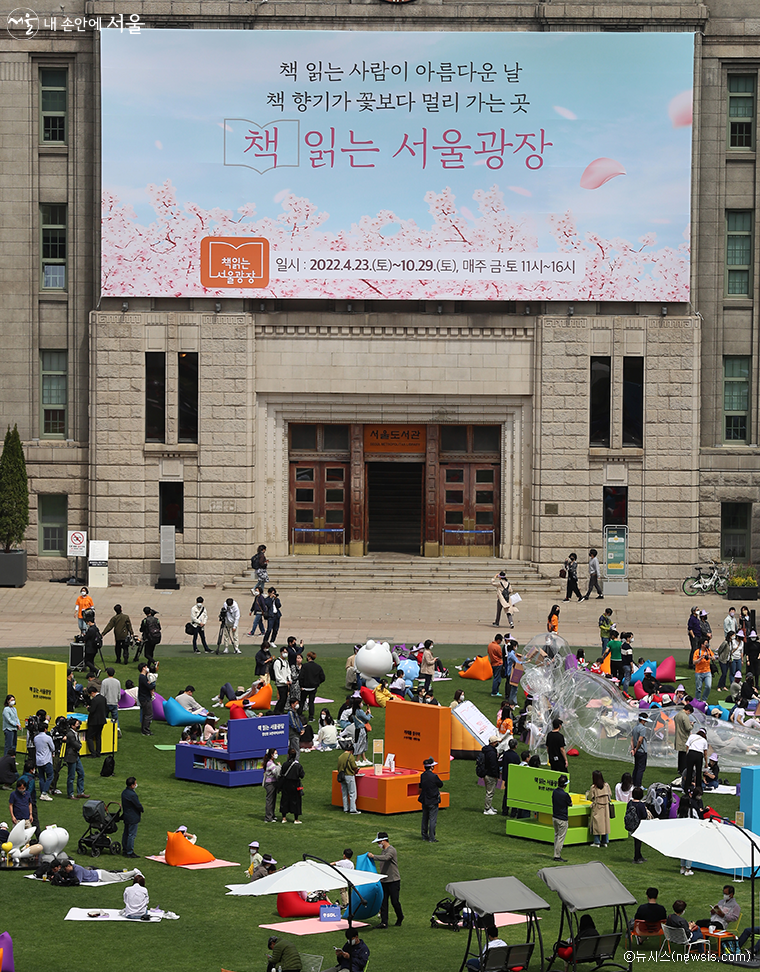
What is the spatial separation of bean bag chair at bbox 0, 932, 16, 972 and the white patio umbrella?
3.70 metres

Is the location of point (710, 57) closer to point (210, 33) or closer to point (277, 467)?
point (210, 33)

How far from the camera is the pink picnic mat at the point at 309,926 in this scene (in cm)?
2533

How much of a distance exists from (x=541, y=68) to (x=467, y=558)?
1831 centimetres

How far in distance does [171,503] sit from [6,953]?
3691cm

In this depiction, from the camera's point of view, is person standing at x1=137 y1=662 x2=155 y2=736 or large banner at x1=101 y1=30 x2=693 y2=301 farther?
large banner at x1=101 y1=30 x2=693 y2=301

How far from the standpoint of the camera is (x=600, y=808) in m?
30.8

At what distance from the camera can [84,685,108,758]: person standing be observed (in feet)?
114

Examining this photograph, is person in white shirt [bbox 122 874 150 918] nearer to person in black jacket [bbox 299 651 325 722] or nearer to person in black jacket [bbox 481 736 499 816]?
person in black jacket [bbox 481 736 499 816]

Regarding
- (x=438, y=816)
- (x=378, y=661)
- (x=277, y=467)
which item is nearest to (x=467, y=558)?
(x=277, y=467)

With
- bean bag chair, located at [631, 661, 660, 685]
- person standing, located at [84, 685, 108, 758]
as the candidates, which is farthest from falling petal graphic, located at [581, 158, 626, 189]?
person standing, located at [84, 685, 108, 758]

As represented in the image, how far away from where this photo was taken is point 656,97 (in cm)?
5725

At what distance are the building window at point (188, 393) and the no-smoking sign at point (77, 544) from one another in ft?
16.9

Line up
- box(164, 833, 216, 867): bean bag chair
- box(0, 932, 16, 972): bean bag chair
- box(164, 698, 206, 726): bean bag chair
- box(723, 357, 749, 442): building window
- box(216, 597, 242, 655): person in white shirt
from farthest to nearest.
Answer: box(723, 357, 749, 442): building window, box(216, 597, 242, 655): person in white shirt, box(164, 698, 206, 726): bean bag chair, box(164, 833, 216, 867): bean bag chair, box(0, 932, 16, 972): bean bag chair

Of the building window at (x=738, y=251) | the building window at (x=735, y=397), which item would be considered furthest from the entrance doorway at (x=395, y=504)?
the building window at (x=738, y=251)
